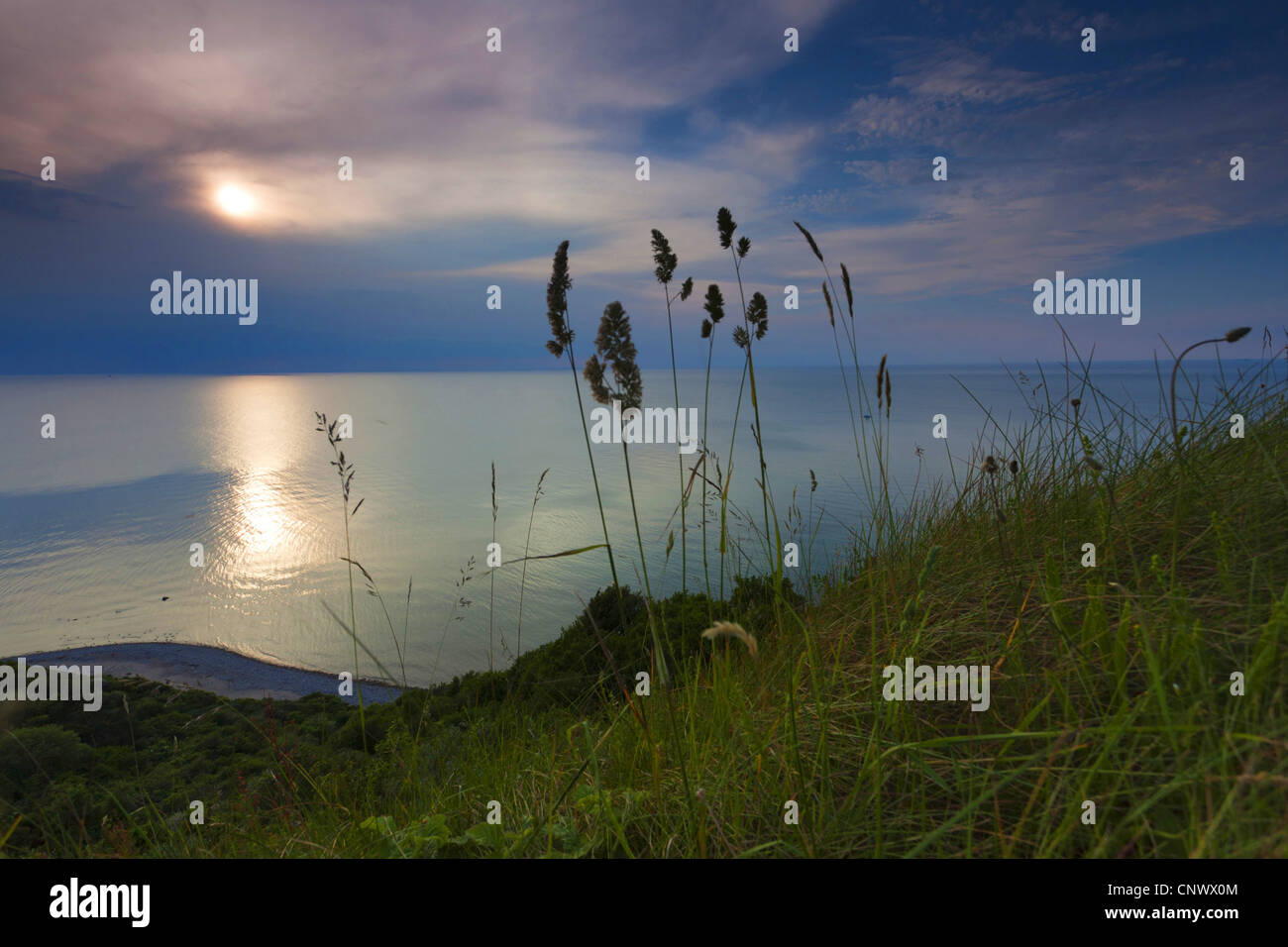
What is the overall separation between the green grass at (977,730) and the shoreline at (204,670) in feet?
14.4

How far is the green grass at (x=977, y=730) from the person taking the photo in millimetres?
1259

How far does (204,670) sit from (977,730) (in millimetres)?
10773

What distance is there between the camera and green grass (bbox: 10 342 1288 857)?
4.13 feet

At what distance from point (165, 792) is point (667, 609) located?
4205 mm

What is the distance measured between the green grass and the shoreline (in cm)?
439
